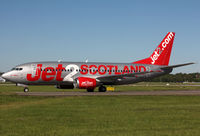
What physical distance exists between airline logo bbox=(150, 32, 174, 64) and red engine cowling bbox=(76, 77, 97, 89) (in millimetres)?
14024

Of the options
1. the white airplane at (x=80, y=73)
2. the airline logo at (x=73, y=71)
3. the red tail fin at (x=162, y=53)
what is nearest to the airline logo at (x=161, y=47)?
the red tail fin at (x=162, y=53)

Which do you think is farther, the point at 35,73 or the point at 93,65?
the point at 93,65

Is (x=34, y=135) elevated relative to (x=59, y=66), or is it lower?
lower

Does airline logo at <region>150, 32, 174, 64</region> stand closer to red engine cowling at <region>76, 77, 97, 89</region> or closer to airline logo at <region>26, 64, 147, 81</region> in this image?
airline logo at <region>26, 64, 147, 81</region>

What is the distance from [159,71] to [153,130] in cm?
3770

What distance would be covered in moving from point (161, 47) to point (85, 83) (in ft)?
57.9

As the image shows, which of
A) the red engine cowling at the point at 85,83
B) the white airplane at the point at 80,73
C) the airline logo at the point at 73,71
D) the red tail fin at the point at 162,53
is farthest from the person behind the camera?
the red tail fin at the point at 162,53

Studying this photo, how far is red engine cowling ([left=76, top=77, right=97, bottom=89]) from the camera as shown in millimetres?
38281

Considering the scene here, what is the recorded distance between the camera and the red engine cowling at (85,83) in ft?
126

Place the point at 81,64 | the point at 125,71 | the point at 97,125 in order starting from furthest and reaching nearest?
the point at 125,71 → the point at 81,64 → the point at 97,125

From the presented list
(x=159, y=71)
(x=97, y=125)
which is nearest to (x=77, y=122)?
(x=97, y=125)

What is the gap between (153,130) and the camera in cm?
1102

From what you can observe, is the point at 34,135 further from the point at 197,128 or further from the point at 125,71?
the point at 125,71

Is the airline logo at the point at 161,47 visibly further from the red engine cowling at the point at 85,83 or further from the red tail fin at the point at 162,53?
the red engine cowling at the point at 85,83
